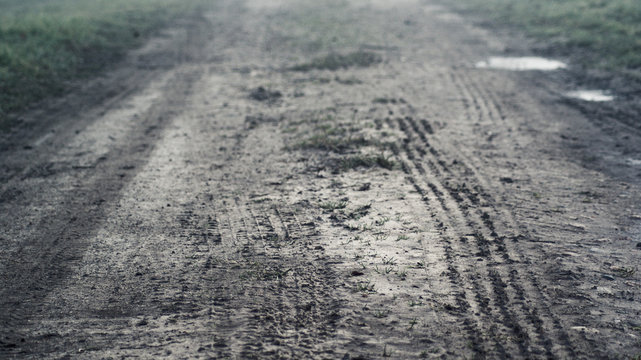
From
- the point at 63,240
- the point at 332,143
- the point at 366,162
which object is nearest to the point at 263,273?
the point at 63,240

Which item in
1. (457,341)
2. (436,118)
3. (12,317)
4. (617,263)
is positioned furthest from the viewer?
(436,118)

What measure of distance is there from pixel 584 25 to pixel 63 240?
14.4 meters

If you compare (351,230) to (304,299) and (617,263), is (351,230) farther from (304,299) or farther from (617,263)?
(617,263)

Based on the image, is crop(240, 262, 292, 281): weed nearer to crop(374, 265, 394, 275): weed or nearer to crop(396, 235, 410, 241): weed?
crop(374, 265, 394, 275): weed

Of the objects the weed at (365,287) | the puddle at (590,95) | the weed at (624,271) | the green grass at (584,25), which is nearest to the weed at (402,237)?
the weed at (365,287)

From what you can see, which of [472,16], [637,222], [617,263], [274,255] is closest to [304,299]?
[274,255]

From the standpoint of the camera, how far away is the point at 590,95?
9273mm

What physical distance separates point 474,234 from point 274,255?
191 centimetres

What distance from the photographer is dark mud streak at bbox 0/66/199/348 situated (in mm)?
4160

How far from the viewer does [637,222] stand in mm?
5164

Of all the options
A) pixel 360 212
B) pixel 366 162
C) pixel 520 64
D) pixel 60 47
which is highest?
pixel 60 47

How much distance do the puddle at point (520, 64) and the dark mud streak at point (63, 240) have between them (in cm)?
793

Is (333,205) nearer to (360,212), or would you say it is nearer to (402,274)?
(360,212)

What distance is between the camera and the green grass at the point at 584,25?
440 inches
